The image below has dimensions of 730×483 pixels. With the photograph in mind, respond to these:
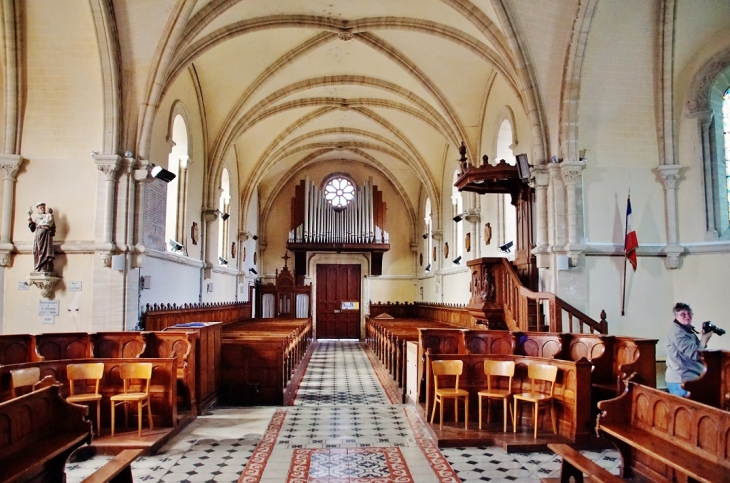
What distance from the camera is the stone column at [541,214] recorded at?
9906 mm

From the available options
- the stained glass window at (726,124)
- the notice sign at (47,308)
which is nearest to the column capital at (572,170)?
the stained glass window at (726,124)

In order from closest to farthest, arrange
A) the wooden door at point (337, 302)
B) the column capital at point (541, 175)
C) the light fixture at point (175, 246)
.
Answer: the column capital at point (541, 175) < the light fixture at point (175, 246) < the wooden door at point (337, 302)

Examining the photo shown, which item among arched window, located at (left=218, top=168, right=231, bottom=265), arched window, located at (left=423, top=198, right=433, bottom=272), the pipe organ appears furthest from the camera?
the pipe organ

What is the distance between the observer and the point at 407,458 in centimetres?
584

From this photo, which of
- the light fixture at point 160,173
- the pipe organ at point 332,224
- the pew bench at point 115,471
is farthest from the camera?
the pipe organ at point 332,224

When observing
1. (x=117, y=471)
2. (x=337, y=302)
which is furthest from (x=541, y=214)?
(x=337, y=302)

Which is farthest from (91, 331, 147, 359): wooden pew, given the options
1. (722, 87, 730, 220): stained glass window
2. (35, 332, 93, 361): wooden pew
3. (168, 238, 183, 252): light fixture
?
(722, 87, 730, 220): stained glass window

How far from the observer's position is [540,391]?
23.2 ft

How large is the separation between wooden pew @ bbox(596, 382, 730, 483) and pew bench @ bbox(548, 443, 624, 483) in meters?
0.34

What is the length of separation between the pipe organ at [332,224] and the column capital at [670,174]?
1353cm

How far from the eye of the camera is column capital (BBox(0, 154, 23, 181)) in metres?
9.75

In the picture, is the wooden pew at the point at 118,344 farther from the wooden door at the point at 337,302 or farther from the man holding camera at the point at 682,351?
the wooden door at the point at 337,302

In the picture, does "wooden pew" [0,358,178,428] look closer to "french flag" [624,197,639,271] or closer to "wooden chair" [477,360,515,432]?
"wooden chair" [477,360,515,432]

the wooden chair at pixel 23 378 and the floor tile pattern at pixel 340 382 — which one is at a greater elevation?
the wooden chair at pixel 23 378
